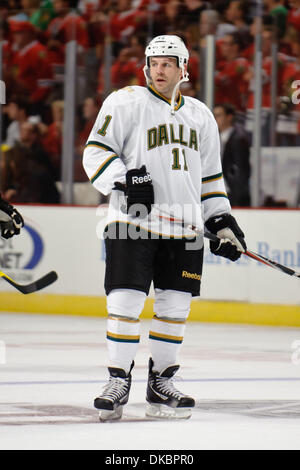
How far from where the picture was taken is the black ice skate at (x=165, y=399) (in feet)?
15.2

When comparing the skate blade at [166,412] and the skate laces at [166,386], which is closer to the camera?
the skate blade at [166,412]

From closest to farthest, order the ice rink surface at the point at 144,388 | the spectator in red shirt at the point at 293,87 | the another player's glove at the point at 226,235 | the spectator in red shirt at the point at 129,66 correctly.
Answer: the ice rink surface at the point at 144,388
the another player's glove at the point at 226,235
the spectator in red shirt at the point at 293,87
the spectator in red shirt at the point at 129,66

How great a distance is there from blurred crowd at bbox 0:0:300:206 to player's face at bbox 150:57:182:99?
14.5 ft

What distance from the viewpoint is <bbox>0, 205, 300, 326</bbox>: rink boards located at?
920 centimetres

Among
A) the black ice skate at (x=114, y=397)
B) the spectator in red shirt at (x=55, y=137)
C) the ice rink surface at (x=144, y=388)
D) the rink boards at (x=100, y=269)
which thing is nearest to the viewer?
the ice rink surface at (x=144, y=388)

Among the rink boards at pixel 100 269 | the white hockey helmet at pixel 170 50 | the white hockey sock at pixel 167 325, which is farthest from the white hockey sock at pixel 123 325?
the rink boards at pixel 100 269

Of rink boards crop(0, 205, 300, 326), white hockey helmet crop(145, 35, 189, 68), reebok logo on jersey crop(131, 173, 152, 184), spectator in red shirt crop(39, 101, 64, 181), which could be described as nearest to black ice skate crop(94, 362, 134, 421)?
reebok logo on jersey crop(131, 173, 152, 184)

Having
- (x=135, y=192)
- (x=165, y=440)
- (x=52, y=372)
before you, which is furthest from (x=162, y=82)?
(x=52, y=372)

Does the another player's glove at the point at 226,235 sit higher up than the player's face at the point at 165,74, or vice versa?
the player's face at the point at 165,74

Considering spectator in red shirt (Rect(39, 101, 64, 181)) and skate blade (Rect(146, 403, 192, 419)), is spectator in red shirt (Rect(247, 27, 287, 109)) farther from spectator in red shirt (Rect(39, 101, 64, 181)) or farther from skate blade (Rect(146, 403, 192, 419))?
skate blade (Rect(146, 403, 192, 419))

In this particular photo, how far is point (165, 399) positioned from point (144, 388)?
840 millimetres

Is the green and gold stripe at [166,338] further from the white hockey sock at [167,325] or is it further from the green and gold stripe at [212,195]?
the green and gold stripe at [212,195]
